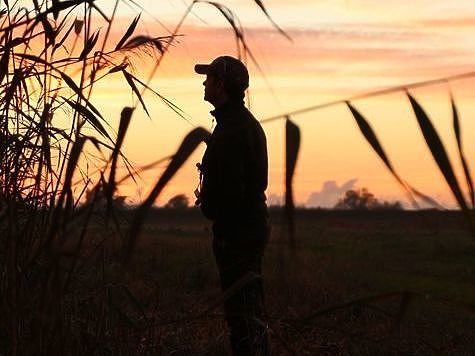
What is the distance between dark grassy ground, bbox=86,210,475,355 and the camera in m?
1.82

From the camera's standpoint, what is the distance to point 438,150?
165cm

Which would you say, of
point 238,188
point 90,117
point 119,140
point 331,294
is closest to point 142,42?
point 90,117

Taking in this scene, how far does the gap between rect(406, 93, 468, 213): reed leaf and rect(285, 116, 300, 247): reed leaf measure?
224 mm

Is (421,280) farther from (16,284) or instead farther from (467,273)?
(16,284)

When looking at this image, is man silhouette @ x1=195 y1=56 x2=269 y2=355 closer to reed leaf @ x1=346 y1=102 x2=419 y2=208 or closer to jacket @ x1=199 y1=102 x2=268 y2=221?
jacket @ x1=199 y1=102 x2=268 y2=221

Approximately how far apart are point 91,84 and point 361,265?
11774 millimetres

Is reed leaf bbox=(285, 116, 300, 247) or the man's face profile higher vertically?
the man's face profile

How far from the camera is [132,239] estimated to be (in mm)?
1592

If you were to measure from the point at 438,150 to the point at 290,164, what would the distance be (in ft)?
0.84

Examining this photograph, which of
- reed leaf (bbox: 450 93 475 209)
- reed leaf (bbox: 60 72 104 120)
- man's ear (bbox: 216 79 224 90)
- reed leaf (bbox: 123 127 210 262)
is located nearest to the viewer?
reed leaf (bbox: 123 127 210 262)

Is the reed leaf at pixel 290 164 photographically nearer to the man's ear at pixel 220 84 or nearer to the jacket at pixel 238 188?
the jacket at pixel 238 188

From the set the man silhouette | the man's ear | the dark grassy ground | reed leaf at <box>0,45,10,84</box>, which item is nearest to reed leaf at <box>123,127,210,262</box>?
the dark grassy ground

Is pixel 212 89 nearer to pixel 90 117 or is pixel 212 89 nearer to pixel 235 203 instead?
pixel 235 203

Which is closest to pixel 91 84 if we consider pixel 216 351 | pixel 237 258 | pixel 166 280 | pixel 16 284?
pixel 16 284
